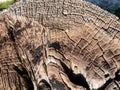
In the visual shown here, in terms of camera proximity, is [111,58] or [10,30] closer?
[111,58]

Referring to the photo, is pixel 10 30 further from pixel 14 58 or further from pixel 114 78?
pixel 114 78

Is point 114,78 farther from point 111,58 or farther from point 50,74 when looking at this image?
point 50,74

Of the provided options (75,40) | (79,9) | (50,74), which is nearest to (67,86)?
(50,74)

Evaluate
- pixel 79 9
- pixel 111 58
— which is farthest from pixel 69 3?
pixel 111 58

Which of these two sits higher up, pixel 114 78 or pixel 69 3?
pixel 69 3

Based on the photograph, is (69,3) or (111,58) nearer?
(111,58)

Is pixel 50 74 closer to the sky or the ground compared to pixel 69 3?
closer to the ground

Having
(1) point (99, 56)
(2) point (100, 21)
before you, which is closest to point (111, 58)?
(1) point (99, 56)

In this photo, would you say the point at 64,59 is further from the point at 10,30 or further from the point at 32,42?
the point at 10,30
